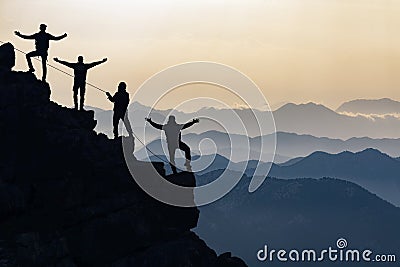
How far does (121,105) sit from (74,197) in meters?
7.23

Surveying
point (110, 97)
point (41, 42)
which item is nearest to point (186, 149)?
point (110, 97)

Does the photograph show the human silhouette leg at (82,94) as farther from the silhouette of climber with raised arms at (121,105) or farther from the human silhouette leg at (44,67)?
the human silhouette leg at (44,67)

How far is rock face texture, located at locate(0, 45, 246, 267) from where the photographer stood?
1909 inches

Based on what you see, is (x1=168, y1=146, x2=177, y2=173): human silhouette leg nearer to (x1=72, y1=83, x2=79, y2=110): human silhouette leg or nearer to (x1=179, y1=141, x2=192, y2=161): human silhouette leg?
(x1=179, y1=141, x2=192, y2=161): human silhouette leg

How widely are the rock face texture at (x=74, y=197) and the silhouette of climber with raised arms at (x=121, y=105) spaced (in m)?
1.41

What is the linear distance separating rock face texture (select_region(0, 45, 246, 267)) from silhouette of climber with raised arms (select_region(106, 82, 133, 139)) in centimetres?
141

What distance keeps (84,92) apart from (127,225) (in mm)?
9232

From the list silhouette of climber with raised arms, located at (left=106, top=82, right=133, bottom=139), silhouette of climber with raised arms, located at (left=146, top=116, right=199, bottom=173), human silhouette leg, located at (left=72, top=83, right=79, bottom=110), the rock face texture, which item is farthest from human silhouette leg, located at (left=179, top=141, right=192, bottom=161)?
human silhouette leg, located at (left=72, top=83, right=79, bottom=110)

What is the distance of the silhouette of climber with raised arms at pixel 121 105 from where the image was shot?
55000mm

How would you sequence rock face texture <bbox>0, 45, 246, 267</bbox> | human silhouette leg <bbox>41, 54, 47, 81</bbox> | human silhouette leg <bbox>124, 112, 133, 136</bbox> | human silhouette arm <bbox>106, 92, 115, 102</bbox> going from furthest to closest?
human silhouette leg <bbox>124, 112, 133, 136</bbox>, human silhouette leg <bbox>41, 54, 47, 81</bbox>, human silhouette arm <bbox>106, 92, 115, 102</bbox>, rock face texture <bbox>0, 45, 246, 267</bbox>

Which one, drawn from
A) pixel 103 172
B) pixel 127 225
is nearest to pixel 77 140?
pixel 103 172

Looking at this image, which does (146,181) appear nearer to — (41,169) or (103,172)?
(103,172)

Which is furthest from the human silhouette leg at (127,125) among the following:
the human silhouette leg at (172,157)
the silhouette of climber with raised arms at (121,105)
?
the human silhouette leg at (172,157)

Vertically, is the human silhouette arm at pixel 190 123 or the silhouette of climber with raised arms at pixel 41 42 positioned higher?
the silhouette of climber with raised arms at pixel 41 42
